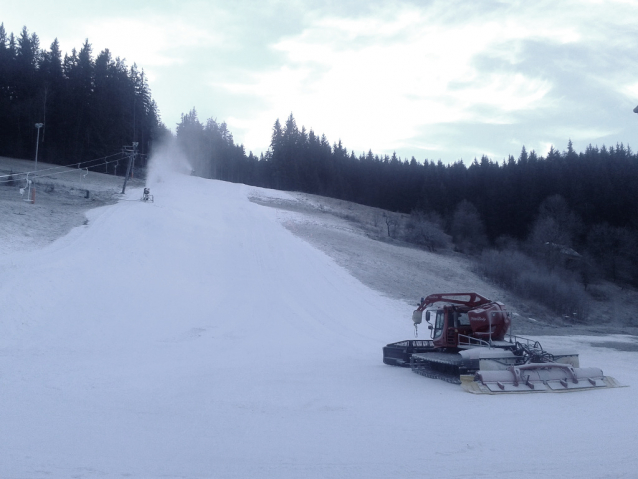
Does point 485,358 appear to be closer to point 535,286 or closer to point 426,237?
point 535,286

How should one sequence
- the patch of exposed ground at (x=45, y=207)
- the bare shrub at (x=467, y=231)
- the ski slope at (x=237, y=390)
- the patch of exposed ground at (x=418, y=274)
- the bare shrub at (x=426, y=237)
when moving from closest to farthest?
the ski slope at (x=237, y=390) → the patch of exposed ground at (x=45, y=207) → the patch of exposed ground at (x=418, y=274) → the bare shrub at (x=426, y=237) → the bare shrub at (x=467, y=231)

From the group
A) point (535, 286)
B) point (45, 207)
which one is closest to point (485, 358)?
point (535, 286)

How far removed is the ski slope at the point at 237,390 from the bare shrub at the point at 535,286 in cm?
1140

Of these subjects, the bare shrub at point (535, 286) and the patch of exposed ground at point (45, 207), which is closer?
the patch of exposed ground at point (45, 207)

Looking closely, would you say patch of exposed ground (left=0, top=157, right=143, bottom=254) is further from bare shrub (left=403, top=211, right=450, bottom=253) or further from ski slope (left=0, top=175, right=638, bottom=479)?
bare shrub (left=403, top=211, right=450, bottom=253)

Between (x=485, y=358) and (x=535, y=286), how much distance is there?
23.8 metres

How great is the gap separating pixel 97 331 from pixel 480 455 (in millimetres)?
12994

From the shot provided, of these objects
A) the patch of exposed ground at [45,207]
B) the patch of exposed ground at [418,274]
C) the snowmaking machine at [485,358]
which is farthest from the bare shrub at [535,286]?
the patch of exposed ground at [45,207]

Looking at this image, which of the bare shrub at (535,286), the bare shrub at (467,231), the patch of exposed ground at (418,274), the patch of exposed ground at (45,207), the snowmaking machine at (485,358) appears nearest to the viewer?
the snowmaking machine at (485,358)

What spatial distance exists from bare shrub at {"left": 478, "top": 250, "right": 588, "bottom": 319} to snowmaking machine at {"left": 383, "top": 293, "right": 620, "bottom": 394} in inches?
802

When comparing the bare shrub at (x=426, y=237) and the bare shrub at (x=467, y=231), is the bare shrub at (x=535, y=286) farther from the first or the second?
the bare shrub at (x=467, y=231)

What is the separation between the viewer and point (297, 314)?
22.0 meters

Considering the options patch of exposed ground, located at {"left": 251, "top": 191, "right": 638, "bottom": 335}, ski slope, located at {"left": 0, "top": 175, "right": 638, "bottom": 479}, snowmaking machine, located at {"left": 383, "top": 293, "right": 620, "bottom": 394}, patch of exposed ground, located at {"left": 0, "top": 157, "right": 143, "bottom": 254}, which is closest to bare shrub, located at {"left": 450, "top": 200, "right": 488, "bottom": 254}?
patch of exposed ground, located at {"left": 251, "top": 191, "right": 638, "bottom": 335}

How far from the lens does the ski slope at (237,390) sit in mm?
6746
